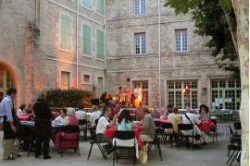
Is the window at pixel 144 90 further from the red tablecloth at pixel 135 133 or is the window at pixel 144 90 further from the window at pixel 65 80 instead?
the red tablecloth at pixel 135 133

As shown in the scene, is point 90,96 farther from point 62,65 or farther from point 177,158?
→ point 177,158

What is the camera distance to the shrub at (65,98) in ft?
63.5

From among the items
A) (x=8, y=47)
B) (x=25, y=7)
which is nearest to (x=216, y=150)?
(x=8, y=47)

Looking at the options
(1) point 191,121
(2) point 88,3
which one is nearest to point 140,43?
(2) point 88,3

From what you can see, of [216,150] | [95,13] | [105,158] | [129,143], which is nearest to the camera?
[129,143]

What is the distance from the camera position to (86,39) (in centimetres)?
2391

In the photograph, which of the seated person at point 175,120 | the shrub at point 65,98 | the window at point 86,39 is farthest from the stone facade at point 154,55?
the seated person at point 175,120

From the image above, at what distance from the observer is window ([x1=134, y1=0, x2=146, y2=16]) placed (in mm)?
25800

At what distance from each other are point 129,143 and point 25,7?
12.5 metres

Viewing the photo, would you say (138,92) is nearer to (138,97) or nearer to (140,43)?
(138,97)

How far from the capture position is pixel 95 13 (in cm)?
2523

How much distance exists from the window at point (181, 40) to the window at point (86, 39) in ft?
17.1

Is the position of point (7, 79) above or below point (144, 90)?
above

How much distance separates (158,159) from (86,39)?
50.9ft
